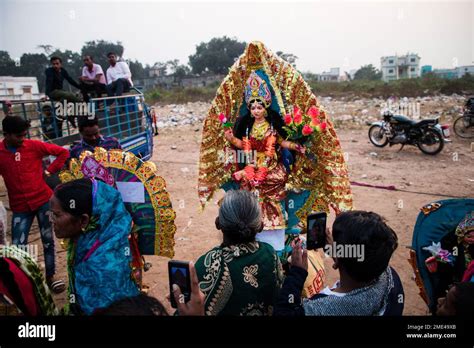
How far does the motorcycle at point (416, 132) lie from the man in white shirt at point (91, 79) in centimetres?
761

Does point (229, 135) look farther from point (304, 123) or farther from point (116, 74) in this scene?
point (116, 74)

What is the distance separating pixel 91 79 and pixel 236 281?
7553 mm

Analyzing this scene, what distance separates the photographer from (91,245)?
195cm

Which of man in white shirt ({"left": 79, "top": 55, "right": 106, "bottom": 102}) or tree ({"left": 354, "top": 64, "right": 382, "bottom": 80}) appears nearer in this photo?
man in white shirt ({"left": 79, "top": 55, "right": 106, "bottom": 102})

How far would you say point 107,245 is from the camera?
6.41ft

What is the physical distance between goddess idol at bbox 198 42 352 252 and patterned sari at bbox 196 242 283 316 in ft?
5.57

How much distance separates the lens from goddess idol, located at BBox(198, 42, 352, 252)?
135 inches

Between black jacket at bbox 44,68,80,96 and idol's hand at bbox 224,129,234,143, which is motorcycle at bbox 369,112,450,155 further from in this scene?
black jacket at bbox 44,68,80,96

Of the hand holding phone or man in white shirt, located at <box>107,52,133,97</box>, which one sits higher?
man in white shirt, located at <box>107,52,133,97</box>

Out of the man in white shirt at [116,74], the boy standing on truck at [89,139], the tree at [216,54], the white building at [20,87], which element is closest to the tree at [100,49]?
the tree at [216,54]

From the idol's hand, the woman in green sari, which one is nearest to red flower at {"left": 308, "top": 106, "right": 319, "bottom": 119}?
the idol's hand

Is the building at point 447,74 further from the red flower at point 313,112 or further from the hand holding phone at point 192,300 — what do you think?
the hand holding phone at point 192,300

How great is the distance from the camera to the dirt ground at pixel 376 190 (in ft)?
13.7

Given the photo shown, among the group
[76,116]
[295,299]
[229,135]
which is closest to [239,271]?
[295,299]
